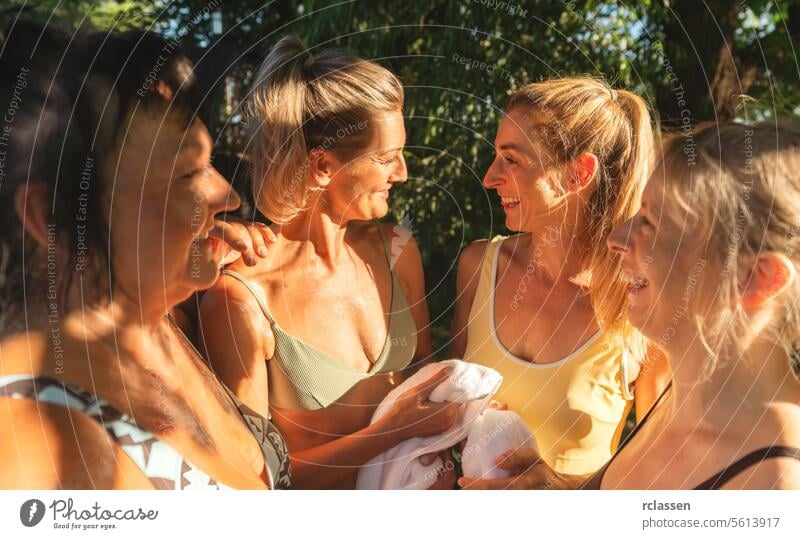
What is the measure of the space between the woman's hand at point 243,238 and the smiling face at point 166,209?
0.6 inches

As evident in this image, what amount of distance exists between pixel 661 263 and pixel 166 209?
0.70 m

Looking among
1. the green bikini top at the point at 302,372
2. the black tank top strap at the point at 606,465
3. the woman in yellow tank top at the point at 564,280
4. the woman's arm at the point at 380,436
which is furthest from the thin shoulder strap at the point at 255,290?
the black tank top strap at the point at 606,465

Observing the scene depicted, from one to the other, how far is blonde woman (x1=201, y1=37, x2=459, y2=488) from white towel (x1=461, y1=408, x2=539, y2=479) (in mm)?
59

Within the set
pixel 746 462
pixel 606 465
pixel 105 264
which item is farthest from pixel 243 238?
pixel 746 462

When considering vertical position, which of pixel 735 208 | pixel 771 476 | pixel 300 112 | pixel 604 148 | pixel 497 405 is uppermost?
pixel 300 112

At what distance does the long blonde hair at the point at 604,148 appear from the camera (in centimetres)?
142

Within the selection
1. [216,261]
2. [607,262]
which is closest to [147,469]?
[216,261]

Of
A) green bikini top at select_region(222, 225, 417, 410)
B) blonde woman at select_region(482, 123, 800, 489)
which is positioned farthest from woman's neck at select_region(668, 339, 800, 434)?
green bikini top at select_region(222, 225, 417, 410)

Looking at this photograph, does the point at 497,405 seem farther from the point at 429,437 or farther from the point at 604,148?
Answer: the point at 604,148

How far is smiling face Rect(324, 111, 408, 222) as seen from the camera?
1398 millimetres

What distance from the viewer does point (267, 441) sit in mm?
1390

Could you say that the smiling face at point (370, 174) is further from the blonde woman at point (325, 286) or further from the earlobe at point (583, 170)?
the earlobe at point (583, 170)

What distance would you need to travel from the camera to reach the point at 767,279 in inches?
50.4

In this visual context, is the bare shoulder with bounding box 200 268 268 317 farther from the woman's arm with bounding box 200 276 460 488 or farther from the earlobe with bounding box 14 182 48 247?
the earlobe with bounding box 14 182 48 247
